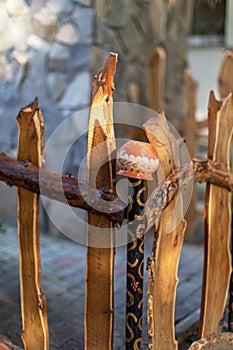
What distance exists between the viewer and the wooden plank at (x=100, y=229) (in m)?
1.29

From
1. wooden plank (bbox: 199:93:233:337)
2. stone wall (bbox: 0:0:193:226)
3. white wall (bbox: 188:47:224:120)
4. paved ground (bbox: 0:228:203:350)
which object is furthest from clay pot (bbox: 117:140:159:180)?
white wall (bbox: 188:47:224:120)

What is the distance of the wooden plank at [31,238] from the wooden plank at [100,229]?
19 cm

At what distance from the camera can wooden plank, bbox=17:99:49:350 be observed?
1.42m

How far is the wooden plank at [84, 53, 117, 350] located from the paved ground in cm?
50

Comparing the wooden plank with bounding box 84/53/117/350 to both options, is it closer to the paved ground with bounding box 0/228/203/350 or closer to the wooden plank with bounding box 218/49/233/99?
the paved ground with bounding box 0/228/203/350

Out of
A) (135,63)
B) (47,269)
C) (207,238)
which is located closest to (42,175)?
(207,238)

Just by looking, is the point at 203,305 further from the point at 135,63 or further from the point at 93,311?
the point at 135,63

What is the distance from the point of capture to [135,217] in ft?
4.33

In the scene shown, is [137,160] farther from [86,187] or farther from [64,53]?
[64,53]

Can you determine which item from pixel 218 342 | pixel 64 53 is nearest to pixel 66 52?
pixel 64 53

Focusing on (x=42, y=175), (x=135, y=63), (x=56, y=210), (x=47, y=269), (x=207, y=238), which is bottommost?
(x=47, y=269)

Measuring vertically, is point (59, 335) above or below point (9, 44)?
below

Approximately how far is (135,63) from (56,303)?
2160 mm

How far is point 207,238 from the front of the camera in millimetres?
1742
